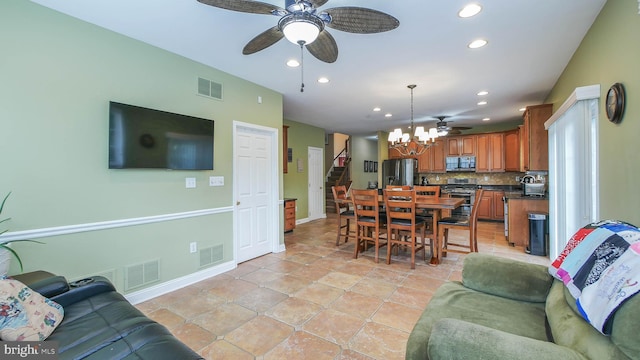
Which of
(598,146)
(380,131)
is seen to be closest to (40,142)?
(598,146)

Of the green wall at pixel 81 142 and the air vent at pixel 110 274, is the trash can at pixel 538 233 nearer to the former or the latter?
the green wall at pixel 81 142

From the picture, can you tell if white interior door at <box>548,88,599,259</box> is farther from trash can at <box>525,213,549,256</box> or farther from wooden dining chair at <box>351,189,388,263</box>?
wooden dining chair at <box>351,189,388,263</box>

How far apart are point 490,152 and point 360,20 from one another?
6.72 meters

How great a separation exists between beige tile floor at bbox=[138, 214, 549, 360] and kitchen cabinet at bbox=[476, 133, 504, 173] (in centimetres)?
352

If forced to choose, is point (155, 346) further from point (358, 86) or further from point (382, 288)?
point (358, 86)

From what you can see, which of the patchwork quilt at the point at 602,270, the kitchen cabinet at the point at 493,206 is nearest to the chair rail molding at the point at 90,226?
the patchwork quilt at the point at 602,270

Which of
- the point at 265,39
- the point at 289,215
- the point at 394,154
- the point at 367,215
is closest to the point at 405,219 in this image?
the point at 367,215

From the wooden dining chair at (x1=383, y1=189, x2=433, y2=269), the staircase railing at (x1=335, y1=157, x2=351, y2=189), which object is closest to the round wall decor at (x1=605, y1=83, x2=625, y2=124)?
the wooden dining chair at (x1=383, y1=189, x2=433, y2=269)

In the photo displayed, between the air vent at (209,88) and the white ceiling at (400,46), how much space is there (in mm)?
226

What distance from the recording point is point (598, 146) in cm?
226

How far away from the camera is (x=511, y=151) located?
21.9 ft

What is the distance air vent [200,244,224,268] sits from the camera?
10.8 feet

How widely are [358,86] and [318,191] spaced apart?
4108mm

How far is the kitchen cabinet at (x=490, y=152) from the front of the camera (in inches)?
272
